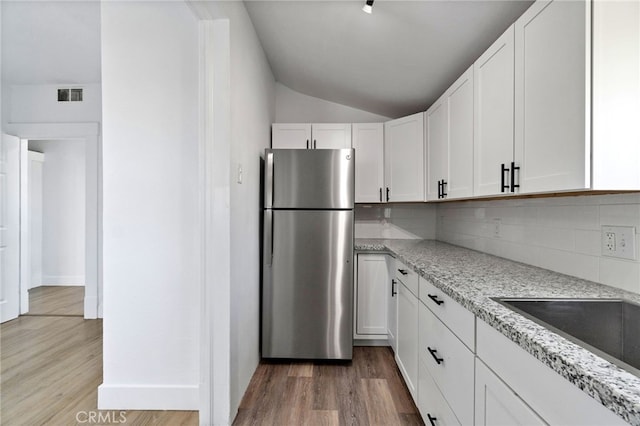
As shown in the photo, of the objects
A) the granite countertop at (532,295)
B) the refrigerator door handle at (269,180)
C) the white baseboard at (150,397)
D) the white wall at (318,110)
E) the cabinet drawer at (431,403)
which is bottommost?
the white baseboard at (150,397)

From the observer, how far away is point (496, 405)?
951 mm

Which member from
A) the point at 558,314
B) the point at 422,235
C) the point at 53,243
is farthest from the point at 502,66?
the point at 53,243

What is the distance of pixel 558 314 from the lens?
1108 millimetres

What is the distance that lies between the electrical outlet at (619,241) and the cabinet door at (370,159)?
1.93 meters

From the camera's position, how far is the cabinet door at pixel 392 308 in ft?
8.11

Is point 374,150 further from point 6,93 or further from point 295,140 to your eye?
point 6,93

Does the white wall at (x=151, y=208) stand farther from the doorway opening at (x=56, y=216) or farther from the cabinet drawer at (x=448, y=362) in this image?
the doorway opening at (x=56, y=216)

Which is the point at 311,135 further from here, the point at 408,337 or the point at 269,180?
the point at 408,337

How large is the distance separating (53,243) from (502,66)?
242 inches

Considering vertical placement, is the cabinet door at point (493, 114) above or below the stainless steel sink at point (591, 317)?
above

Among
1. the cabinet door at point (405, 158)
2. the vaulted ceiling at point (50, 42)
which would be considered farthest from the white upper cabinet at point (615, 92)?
the vaulted ceiling at point (50, 42)

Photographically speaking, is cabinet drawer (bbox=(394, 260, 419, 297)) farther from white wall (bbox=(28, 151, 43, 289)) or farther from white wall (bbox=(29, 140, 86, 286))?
white wall (bbox=(28, 151, 43, 289))

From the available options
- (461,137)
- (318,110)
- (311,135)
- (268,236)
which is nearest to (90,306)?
(268,236)
